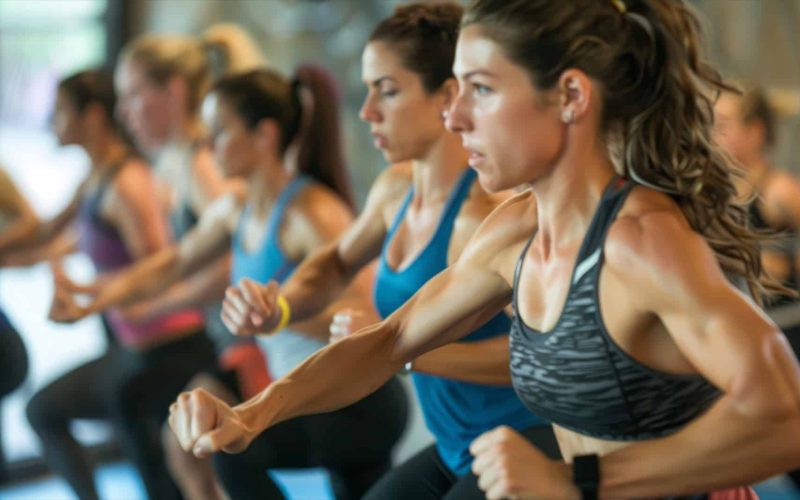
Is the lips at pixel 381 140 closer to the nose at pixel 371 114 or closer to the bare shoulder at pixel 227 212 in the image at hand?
the nose at pixel 371 114

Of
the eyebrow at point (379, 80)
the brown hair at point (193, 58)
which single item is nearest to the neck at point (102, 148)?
the brown hair at point (193, 58)

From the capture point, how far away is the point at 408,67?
228 centimetres

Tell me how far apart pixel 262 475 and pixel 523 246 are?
1103 millimetres

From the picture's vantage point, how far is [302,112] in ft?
10.0

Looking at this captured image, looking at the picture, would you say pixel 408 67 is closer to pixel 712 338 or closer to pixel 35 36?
pixel 712 338

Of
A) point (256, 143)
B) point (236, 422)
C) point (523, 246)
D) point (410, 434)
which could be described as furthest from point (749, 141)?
point (236, 422)

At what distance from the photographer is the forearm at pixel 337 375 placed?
1.63 metres

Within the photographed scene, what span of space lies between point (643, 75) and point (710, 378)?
39 cm

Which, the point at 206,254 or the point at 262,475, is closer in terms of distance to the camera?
the point at 262,475

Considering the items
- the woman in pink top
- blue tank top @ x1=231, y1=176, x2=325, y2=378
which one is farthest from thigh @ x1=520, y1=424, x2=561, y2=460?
the woman in pink top

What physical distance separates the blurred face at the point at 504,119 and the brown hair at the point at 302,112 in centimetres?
146

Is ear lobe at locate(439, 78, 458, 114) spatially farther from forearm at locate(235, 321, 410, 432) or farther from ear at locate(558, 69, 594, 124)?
ear at locate(558, 69, 594, 124)

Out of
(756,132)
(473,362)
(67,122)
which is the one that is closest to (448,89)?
(473,362)

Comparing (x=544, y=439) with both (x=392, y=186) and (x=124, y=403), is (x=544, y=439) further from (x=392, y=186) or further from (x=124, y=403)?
(x=124, y=403)
